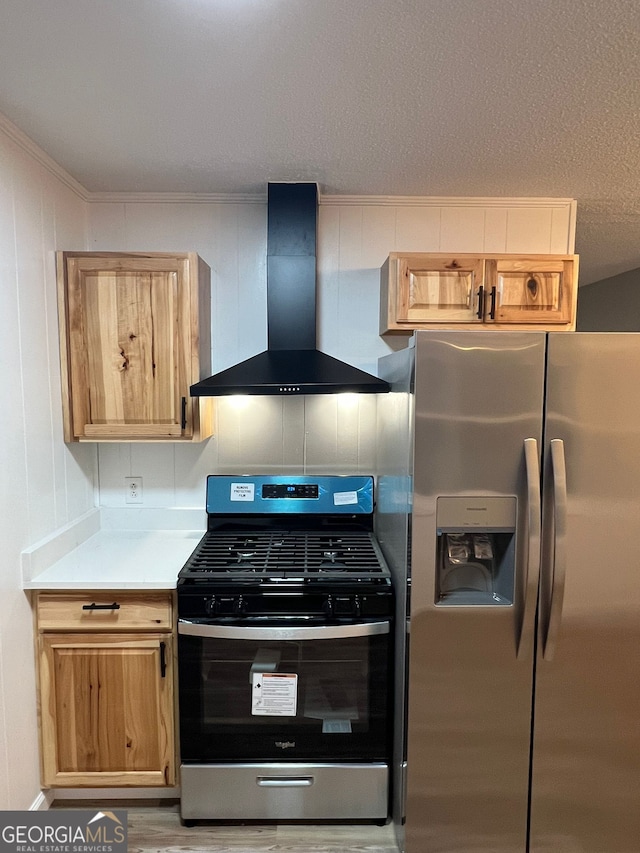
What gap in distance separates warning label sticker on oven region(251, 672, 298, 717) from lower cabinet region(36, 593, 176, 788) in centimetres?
34

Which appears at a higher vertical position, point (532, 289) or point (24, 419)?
point (532, 289)

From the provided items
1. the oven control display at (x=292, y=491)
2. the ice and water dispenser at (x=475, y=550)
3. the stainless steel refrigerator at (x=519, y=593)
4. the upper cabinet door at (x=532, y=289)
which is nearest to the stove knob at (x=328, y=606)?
the stainless steel refrigerator at (x=519, y=593)

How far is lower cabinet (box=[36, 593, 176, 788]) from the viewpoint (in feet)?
6.23

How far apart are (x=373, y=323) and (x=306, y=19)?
1.39 metres

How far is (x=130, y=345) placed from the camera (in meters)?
2.16

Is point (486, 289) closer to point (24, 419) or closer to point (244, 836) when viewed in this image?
point (24, 419)

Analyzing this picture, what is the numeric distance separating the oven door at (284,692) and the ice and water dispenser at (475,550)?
330 millimetres

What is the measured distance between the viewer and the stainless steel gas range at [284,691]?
1844 mm

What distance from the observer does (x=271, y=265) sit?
227 centimetres

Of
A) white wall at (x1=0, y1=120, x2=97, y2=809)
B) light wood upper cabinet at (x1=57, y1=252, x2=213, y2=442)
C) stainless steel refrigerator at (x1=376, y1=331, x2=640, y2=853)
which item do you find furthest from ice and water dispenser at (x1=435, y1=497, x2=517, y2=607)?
white wall at (x1=0, y1=120, x2=97, y2=809)

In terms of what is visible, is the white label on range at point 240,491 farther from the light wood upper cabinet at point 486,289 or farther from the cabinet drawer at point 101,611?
the light wood upper cabinet at point 486,289

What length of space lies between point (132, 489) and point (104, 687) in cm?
92

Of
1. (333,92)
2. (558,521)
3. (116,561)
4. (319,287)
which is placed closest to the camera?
(333,92)

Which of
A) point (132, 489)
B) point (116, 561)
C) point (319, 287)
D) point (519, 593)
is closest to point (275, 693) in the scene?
point (116, 561)
